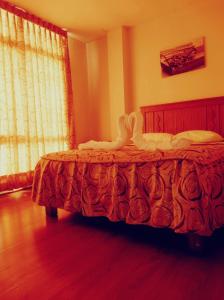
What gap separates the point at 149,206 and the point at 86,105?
11.5 feet

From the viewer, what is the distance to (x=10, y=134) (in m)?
3.29

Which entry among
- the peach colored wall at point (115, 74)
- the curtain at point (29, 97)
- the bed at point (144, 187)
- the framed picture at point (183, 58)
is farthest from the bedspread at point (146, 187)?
the peach colored wall at point (115, 74)

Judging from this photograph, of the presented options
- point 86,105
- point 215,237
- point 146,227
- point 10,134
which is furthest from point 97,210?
point 86,105

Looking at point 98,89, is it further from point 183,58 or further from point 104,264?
A: point 104,264

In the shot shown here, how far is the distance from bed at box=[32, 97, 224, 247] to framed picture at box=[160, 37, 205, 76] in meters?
2.02

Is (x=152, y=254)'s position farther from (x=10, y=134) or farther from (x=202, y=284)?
(x=10, y=134)

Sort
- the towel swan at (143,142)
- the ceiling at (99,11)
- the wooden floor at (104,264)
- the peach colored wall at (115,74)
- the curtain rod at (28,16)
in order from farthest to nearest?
1. the peach colored wall at (115,74)
2. the ceiling at (99,11)
3. the curtain rod at (28,16)
4. the towel swan at (143,142)
5. the wooden floor at (104,264)

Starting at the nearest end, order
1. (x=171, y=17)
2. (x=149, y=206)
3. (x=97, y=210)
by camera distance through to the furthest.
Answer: (x=149, y=206), (x=97, y=210), (x=171, y=17)

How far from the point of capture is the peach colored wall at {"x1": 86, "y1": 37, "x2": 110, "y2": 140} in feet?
15.0

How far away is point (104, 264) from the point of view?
4.59 ft

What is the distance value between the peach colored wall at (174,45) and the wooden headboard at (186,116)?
0.14m

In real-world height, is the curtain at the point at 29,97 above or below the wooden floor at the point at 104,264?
above

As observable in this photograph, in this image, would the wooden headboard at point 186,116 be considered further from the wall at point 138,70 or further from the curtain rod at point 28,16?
the curtain rod at point 28,16

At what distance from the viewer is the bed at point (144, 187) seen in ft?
4.60
